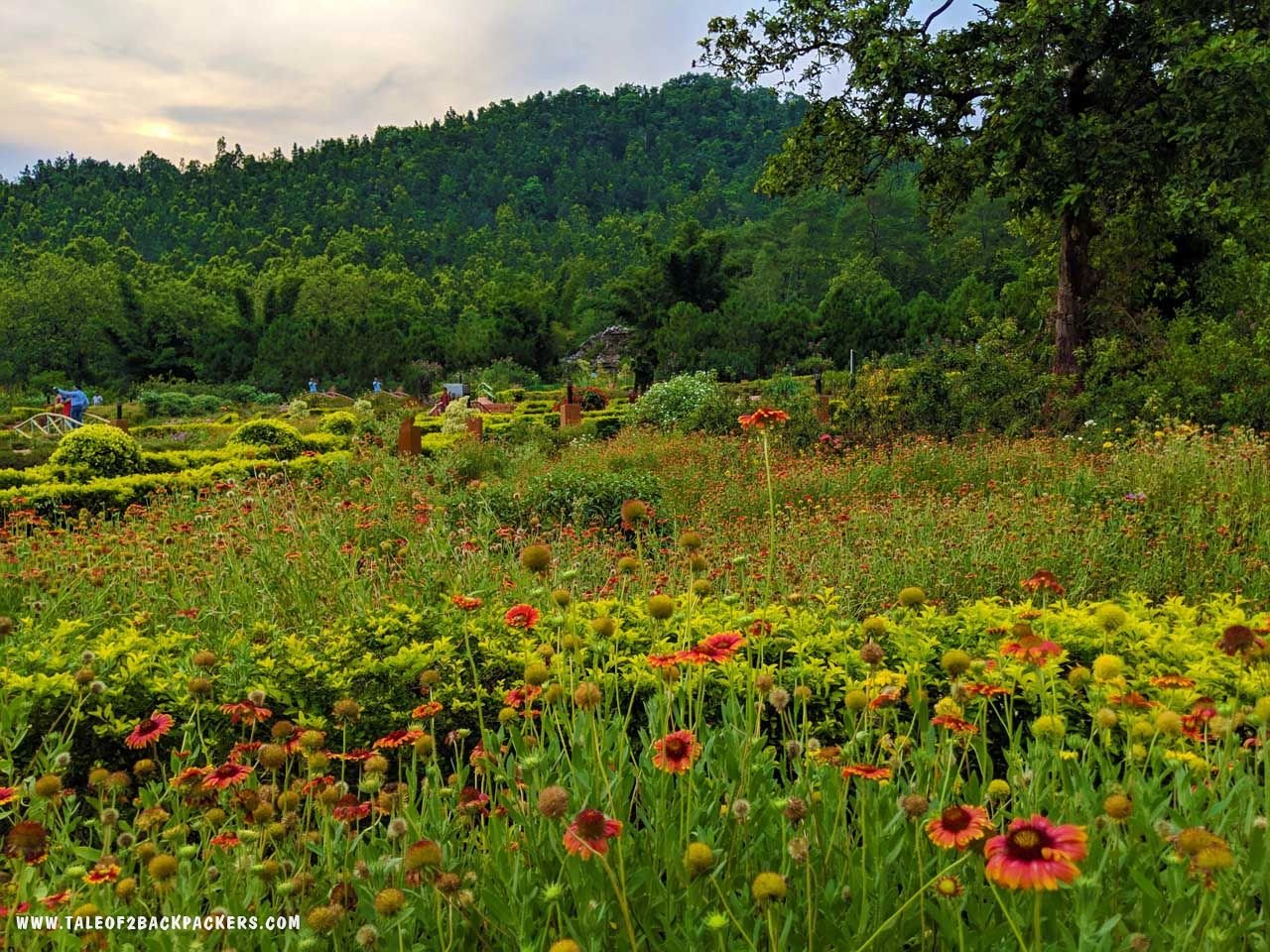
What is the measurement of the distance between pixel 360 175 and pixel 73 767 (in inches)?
3744

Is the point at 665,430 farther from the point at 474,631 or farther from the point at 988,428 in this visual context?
the point at 474,631

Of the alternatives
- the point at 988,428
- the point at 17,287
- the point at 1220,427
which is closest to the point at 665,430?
the point at 988,428

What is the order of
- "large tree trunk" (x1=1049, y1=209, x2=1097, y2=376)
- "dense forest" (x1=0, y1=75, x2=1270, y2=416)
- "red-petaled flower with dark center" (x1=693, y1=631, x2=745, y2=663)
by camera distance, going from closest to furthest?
"red-petaled flower with dark center" (x1=693, y1=631, x2=745, y2=663) < "large tree trunk" (x1=1049, y1=209, x2=1097, y2=376) < "dense forest" (x1=0, y1=75, x2=1270, y2=416)

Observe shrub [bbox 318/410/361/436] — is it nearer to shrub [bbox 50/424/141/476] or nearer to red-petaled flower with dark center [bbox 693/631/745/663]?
shrub [bbox 50/424/141/476]

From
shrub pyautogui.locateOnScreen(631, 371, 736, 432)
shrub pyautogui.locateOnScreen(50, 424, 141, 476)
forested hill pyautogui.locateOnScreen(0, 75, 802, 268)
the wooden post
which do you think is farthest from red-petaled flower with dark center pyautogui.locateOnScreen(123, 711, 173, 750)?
forested hill pyautogui.locateOnScreen(0, 75, 802, 268)

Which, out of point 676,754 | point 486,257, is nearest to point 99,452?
point 676,754

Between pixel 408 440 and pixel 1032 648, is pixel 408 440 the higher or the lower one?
the higher one

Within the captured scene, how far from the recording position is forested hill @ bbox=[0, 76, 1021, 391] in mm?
33094

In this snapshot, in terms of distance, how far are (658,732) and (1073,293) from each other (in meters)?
13.2

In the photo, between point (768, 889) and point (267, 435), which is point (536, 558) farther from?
point (267, 435)

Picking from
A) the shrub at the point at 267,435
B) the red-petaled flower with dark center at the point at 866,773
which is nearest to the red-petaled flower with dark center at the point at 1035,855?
the red-petaled flower with dark center at the point at 866,773

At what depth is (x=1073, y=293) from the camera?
12914mm

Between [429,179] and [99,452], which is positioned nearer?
[99,452]

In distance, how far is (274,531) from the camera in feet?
16.5
